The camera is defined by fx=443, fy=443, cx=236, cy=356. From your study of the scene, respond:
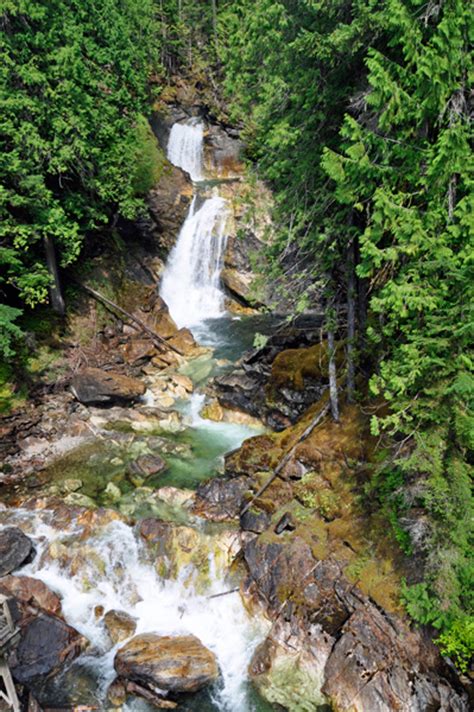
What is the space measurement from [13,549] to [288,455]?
703 cm

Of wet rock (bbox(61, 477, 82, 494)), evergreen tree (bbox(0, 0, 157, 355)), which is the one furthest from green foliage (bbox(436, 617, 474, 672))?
evergreen tree (bbox(0, 0, 157, 355))

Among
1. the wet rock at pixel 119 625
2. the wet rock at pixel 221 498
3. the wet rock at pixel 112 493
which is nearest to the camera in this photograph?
the wet rock at pixel 119 625

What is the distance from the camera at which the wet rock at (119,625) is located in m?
9.27

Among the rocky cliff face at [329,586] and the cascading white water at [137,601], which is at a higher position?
the rocky cliff face at [329,586]

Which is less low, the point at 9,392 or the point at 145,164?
the point at 145,164

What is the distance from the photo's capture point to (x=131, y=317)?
21.3 m

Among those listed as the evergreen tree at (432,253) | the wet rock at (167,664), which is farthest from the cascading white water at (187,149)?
the wet rock at (167,664)

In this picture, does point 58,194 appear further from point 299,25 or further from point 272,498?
point 272,498

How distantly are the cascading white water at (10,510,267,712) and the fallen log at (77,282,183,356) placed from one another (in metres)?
10.7

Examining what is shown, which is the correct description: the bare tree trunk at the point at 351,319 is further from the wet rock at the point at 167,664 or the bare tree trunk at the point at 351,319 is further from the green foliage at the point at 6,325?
the green foliage at the point at 6,325

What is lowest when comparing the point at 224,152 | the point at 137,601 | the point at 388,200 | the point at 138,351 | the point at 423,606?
the point at 137,601

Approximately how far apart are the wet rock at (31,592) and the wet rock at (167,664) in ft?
6.29

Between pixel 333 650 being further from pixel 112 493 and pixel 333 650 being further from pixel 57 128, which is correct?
pixel 57 128

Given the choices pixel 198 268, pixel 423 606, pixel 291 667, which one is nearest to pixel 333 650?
pixel 291 667
